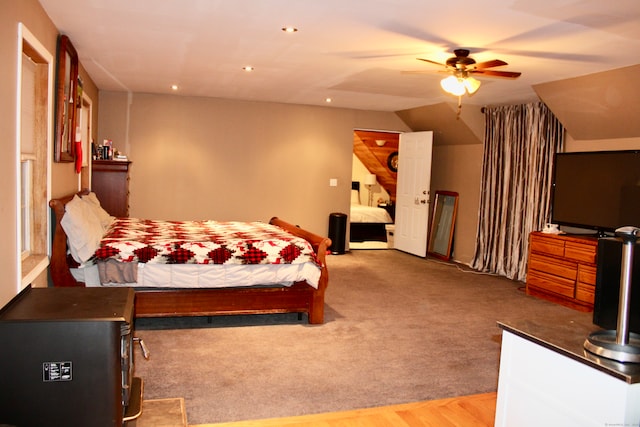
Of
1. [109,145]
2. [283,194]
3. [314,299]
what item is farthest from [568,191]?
[109,145]

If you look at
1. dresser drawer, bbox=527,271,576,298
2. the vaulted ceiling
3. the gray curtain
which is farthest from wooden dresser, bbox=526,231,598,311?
the vaulted ceiling

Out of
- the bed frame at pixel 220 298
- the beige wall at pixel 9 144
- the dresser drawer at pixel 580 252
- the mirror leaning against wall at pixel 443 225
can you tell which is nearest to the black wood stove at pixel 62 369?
the beige wall at pixel 9 144

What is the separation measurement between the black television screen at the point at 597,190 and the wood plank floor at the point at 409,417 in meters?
3.03

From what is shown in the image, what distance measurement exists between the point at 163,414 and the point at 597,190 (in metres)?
4.85

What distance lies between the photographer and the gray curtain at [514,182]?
623 cm

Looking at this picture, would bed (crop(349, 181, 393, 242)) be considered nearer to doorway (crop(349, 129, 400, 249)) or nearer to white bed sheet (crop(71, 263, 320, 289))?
doorway (crop(349, 129, 400, 249))

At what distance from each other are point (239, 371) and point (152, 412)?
1051 mm

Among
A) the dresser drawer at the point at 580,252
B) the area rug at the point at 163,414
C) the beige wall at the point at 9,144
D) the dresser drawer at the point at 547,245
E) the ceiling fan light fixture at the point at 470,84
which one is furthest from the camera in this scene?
the dresser drawer at the point at 547,245

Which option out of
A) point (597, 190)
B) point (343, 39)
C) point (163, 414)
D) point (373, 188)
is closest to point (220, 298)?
point (163, 414)

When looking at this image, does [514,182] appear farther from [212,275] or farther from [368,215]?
[212,275]

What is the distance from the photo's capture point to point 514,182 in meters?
6.68

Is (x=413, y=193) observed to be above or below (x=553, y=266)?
above

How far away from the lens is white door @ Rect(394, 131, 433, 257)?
7.88 m

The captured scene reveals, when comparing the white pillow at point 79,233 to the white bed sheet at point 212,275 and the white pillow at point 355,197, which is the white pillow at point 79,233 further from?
the white pillow at point 355,197
